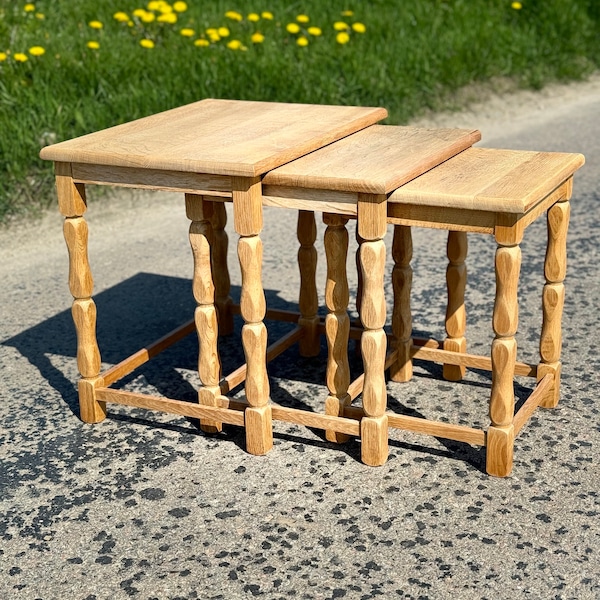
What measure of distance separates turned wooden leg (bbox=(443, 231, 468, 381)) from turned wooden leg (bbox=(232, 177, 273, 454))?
82 centimetres

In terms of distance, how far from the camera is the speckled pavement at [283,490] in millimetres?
3041

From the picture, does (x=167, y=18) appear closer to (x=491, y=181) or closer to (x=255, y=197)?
(x=255, y=197)

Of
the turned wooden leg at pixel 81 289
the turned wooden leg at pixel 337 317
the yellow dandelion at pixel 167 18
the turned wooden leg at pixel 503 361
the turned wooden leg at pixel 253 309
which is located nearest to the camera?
the turned wooden leg at pixel 503 361

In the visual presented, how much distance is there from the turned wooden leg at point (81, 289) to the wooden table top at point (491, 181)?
1.09 meters

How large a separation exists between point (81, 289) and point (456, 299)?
4.38ft

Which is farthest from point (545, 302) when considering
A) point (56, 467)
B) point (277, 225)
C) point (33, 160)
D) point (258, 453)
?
point (33, 160)

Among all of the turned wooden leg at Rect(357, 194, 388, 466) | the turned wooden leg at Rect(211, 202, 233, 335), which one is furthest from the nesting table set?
the turned wooden leg at Rect(211, 202, 233, 335)

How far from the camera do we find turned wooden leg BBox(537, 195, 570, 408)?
370 cm

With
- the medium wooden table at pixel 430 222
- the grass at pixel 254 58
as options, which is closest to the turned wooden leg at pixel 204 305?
the medium wooden table at pixel 430 222

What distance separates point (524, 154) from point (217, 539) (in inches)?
62.1

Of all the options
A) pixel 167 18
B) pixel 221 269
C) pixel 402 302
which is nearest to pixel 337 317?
pixel 402 302

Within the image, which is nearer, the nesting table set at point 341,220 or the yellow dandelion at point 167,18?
the nesting table set at point 341,220

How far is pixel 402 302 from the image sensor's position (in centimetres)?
411

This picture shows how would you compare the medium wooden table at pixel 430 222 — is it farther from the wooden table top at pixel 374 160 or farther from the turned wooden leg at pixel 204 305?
the turned wooden leg at pixel 204 305
